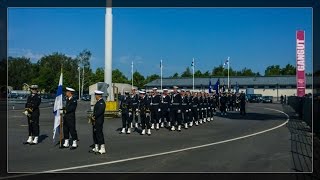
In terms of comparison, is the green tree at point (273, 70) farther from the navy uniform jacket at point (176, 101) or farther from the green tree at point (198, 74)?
the navy uniform jacket at point (176, 101)

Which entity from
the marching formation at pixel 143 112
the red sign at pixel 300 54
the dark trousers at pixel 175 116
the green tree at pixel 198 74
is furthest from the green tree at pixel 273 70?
the dark trousers at pixel 175 116

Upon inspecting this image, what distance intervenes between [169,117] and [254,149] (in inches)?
351

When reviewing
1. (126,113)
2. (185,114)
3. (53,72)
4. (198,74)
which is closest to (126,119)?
(126,113)

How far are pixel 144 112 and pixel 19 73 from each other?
96110mm

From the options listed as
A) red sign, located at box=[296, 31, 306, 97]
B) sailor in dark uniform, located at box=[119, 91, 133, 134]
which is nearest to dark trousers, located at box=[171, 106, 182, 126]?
sailor in dark uniform, located at box=[119, 91, 133, 134]

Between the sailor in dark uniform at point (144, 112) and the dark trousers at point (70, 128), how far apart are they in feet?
18.9

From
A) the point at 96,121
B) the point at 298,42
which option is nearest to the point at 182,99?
the point at 96,121

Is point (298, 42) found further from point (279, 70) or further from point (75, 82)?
point (279, 70)

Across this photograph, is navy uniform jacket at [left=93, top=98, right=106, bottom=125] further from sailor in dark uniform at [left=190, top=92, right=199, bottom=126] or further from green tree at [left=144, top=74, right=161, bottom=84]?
green tree at [left=144, top=74, right=161, bottom=84]

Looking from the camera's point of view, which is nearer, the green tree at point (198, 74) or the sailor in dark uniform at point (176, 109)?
the sailor in dark uniform at point (176, 109)

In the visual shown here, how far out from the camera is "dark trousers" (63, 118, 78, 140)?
50.0 feet

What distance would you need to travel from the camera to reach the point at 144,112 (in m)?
21.3

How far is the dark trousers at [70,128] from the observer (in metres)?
15.2

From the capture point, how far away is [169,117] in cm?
2403
